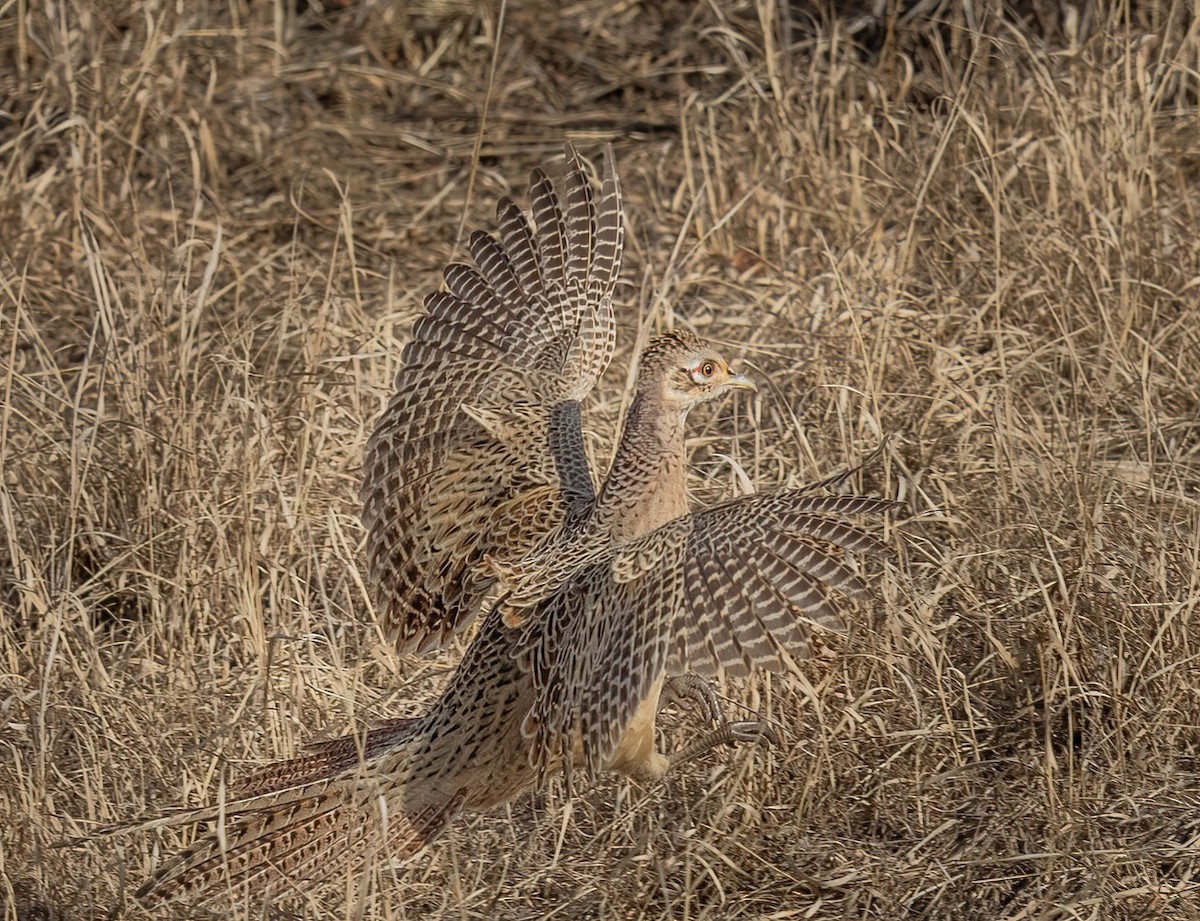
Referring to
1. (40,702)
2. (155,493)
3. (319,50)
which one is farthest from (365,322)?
(319,50)

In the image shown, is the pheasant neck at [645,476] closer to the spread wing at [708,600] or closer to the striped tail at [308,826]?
the spread wing at [708,600]

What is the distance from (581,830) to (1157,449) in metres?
2.24

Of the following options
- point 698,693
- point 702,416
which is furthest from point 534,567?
point 702,416

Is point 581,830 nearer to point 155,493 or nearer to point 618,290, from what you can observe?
point 155,493

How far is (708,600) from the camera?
3.66 m

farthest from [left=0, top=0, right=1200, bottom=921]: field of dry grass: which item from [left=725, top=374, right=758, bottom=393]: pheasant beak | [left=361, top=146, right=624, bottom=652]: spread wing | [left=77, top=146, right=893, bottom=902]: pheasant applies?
[left=725, top=374, right=758, bottom=393]: pheasant beak

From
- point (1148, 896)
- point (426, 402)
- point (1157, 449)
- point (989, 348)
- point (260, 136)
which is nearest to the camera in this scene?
point (1148, 896)

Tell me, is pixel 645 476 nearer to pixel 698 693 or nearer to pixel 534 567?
pixel 534 567

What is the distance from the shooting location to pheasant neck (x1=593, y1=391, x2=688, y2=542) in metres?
4.30

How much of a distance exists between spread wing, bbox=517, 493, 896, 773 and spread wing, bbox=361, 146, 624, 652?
2.24 feet

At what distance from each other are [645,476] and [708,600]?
0.72 m

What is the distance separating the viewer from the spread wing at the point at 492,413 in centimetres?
467

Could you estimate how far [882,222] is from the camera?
6.39 meters

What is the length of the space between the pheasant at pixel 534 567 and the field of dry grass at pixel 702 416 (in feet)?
0.55
